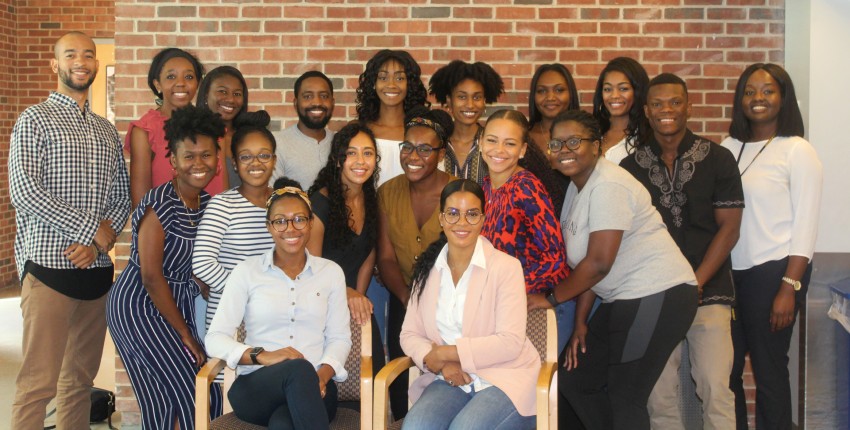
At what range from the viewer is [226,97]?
4.16 m

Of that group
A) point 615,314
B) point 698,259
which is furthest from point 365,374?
point 698,259

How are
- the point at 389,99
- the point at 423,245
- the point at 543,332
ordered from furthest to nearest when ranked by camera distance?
the point at 389,99 → the point at 423,245 → the point at 543,332

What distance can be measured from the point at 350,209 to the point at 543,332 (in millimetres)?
973

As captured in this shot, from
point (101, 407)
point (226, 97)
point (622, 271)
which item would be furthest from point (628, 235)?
point (101, 407)

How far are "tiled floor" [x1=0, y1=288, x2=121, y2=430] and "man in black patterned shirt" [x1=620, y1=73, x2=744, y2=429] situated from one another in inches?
126

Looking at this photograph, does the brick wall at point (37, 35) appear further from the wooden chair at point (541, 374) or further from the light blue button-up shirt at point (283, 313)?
the wooden chair at point (541, 374)

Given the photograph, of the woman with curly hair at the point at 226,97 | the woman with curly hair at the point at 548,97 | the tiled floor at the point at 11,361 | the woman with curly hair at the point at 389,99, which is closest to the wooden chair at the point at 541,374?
the woman with curly hair at the point at 389,99

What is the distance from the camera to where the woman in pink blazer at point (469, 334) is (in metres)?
2.97

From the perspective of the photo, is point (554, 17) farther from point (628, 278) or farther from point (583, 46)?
point (628, 278)

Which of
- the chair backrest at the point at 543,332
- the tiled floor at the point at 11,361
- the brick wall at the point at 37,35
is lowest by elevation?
the tiled floor at the point at 11,361

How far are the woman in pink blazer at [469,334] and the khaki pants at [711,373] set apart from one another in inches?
35.2

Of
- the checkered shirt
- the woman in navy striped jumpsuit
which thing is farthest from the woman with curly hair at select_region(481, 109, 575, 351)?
the checkered shirt

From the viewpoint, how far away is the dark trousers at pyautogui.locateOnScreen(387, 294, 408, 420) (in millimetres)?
3729

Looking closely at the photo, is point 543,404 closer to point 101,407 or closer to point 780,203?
point 780,203
